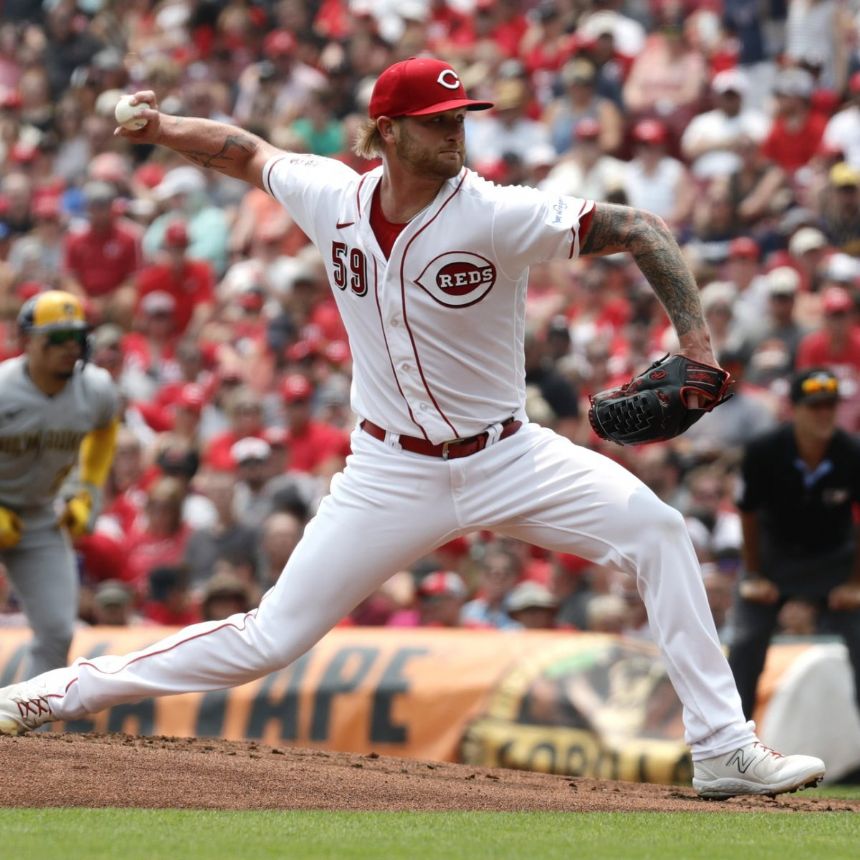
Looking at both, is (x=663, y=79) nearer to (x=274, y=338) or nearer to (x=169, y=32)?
(x=274, y=338)

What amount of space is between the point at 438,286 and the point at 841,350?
250 inches

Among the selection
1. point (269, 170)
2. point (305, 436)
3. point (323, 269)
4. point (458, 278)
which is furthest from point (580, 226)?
point (323, 269)

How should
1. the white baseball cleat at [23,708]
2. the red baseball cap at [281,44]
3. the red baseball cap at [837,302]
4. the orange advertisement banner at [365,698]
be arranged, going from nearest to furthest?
the white baseball cleat at [23,708] < the orange advertisement banner at [365,698] < the red baseball cap at [837,302] < the red baseball cap at [281,44]

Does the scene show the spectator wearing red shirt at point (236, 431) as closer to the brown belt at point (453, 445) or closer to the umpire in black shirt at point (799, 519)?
the umpire in black shirt at point (799, 519)

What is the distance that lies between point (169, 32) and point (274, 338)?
663cm

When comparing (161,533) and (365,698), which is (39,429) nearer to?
(365,698)

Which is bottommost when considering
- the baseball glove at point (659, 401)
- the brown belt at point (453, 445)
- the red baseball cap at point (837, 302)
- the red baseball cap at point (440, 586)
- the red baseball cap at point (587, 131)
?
the red baseball cap at point (440, 586)

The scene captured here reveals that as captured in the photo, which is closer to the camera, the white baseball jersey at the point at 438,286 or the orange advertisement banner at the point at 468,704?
the white baseball jersey at the point at 438,286

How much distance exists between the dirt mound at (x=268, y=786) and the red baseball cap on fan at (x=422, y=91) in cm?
227

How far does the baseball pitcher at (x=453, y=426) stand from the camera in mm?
5516

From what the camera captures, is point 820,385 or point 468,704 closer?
point 820,385

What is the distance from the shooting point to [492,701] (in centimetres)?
868

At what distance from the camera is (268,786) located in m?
5.87

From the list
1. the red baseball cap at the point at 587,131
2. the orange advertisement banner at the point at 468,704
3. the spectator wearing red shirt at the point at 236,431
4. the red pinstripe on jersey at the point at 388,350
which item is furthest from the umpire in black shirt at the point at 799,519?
the red baseball cap at the point at 587,131
